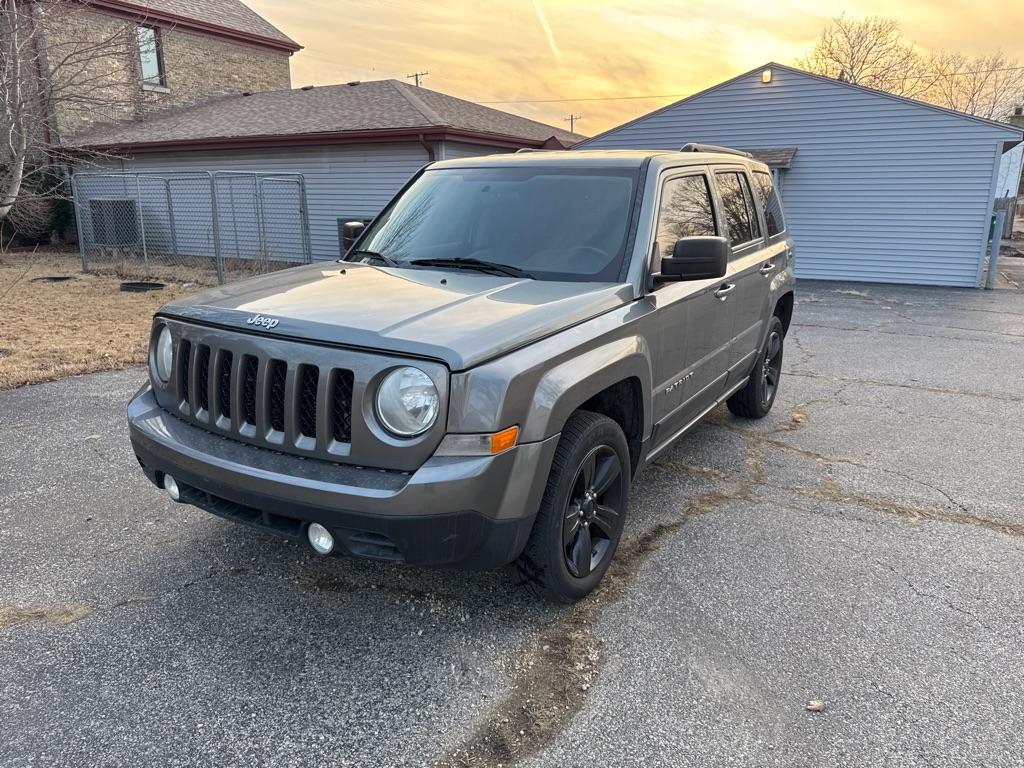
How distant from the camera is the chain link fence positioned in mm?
16938

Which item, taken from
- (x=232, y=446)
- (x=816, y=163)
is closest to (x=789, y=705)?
(x=232, y=446)

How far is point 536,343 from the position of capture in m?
2.75

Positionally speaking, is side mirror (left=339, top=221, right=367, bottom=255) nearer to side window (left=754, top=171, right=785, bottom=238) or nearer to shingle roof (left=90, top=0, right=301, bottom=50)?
side window (left=754, top=171, right=785, bottom=238)

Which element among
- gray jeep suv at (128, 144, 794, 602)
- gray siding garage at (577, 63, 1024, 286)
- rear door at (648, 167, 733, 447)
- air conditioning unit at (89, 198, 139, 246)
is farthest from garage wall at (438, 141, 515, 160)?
gray jeep suv at (128, 144, 794, 602)

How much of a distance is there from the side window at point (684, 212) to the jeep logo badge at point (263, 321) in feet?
6.05

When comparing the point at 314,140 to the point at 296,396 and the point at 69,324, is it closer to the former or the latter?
the point at 69,324

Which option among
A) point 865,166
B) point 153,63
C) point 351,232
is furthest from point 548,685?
point 153,63

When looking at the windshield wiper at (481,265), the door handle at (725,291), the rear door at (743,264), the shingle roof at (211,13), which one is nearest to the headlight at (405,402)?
the windshield wiper at (481,265)

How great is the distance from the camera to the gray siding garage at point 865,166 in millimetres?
15070

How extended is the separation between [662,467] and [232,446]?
2.90m

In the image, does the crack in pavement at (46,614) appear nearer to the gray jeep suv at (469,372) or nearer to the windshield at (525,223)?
the gray jeep suv at (469,372)

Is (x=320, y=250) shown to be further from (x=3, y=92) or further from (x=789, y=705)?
(x=789, y=705)

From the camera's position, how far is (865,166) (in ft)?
52.5

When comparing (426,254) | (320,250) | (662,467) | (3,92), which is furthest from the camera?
(320,250)
